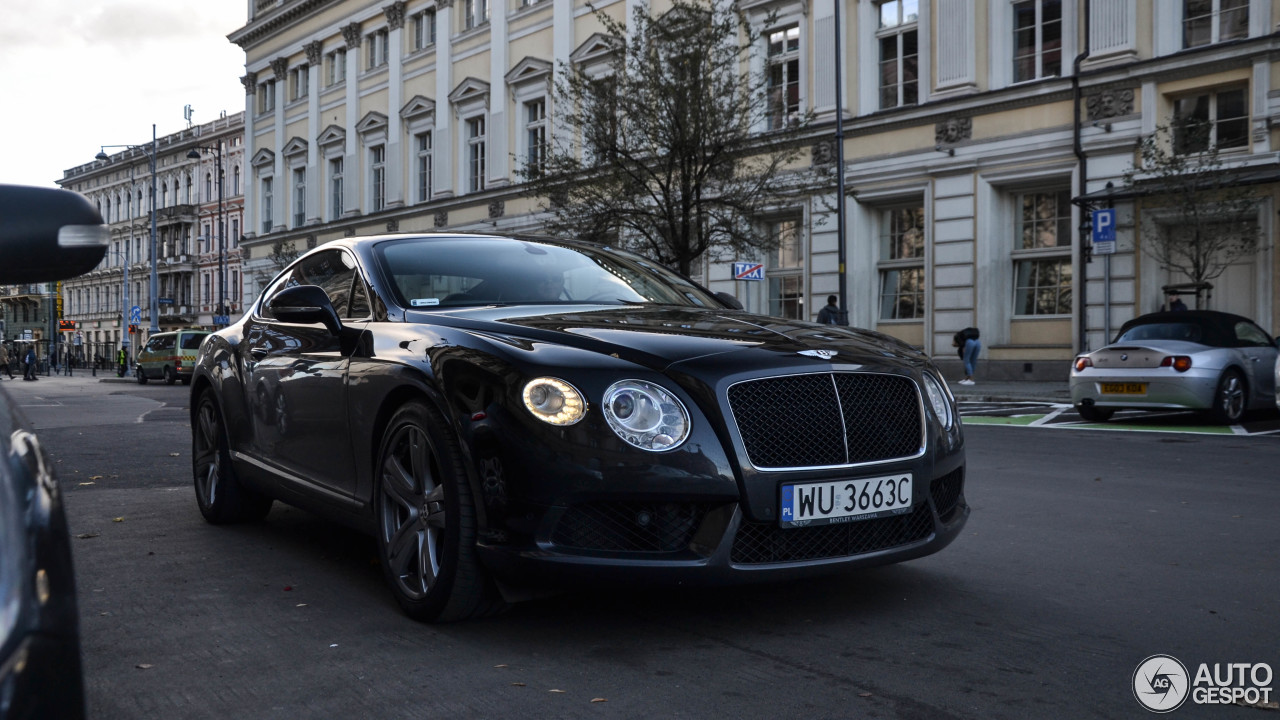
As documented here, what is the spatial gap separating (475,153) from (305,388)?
122 feet

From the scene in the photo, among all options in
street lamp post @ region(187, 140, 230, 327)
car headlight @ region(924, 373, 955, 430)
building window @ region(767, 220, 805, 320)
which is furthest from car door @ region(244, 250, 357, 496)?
street lamp post @ region(187, 140, 230, 327)

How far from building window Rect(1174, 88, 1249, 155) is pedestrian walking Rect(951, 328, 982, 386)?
5.30 metres

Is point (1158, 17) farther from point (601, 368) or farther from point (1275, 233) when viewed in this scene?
point (601, 368)

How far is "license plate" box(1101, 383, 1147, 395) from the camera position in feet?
43.3

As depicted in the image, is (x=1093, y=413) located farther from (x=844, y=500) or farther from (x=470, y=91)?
(x=470, y=91)

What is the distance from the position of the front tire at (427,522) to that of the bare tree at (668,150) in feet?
60.4

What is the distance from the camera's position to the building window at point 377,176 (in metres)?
45.9

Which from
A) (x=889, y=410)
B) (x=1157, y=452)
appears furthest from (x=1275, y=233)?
(x=889, y=410)

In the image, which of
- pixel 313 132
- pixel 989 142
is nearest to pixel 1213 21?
pixel 989 142

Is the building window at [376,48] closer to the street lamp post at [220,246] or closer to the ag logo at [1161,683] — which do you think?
the street lamp post at [220,246]

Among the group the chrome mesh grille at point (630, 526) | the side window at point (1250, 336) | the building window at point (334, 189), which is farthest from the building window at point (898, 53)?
the building window at point (334, 189)

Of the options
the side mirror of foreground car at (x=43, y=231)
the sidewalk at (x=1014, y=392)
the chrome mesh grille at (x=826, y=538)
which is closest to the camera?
the side mirror of foreground car at (x=43, y=231)

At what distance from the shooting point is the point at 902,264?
2714 cm

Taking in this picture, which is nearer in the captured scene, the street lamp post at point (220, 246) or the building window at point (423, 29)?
the building window at point (423, 29)
